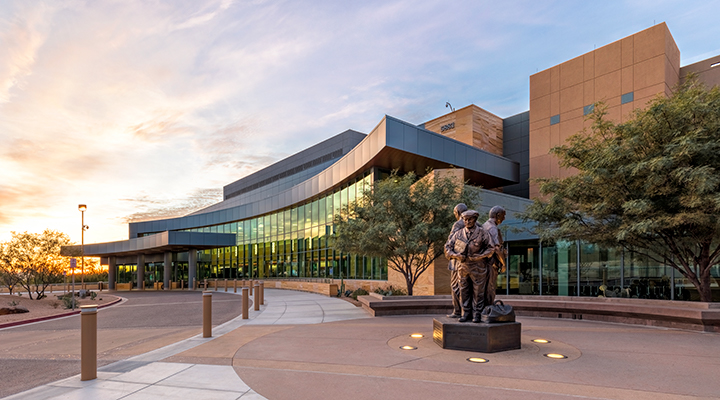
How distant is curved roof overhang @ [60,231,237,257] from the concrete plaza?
33682 millimetres

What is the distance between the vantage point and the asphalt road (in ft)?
24.1

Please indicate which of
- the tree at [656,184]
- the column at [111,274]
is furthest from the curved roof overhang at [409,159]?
the column at [111,274]

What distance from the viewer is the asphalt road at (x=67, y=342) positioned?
735 centimetres

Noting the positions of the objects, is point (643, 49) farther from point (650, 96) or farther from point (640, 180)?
point (640, 180)

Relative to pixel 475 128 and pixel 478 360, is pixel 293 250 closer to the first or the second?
pixel 475 128

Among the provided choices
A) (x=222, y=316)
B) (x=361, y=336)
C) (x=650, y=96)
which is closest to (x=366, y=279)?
(x=222, y=316)

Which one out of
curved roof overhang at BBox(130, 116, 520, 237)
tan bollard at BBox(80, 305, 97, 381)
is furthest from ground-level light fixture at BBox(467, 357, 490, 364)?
curved roof overhang at BBox(130, 116, 520, 237)

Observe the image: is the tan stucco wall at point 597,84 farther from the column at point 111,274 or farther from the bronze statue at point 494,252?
the column at point 111,274

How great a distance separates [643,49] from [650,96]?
2985 millimetres

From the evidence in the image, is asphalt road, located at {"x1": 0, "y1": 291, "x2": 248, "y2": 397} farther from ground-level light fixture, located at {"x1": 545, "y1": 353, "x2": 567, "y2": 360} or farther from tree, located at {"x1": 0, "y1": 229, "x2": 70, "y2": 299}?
tree, located at {"x1": 0, "y1": 229, "x2": 70, "y2": 299}

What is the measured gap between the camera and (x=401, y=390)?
5.55m

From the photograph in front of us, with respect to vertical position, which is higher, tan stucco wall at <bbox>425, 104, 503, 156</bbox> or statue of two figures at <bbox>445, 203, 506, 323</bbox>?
tan stucco wall at <bbox>425, 104, 503, 156</bbox>

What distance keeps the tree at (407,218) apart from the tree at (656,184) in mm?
3553

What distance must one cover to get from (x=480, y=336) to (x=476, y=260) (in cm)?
147
